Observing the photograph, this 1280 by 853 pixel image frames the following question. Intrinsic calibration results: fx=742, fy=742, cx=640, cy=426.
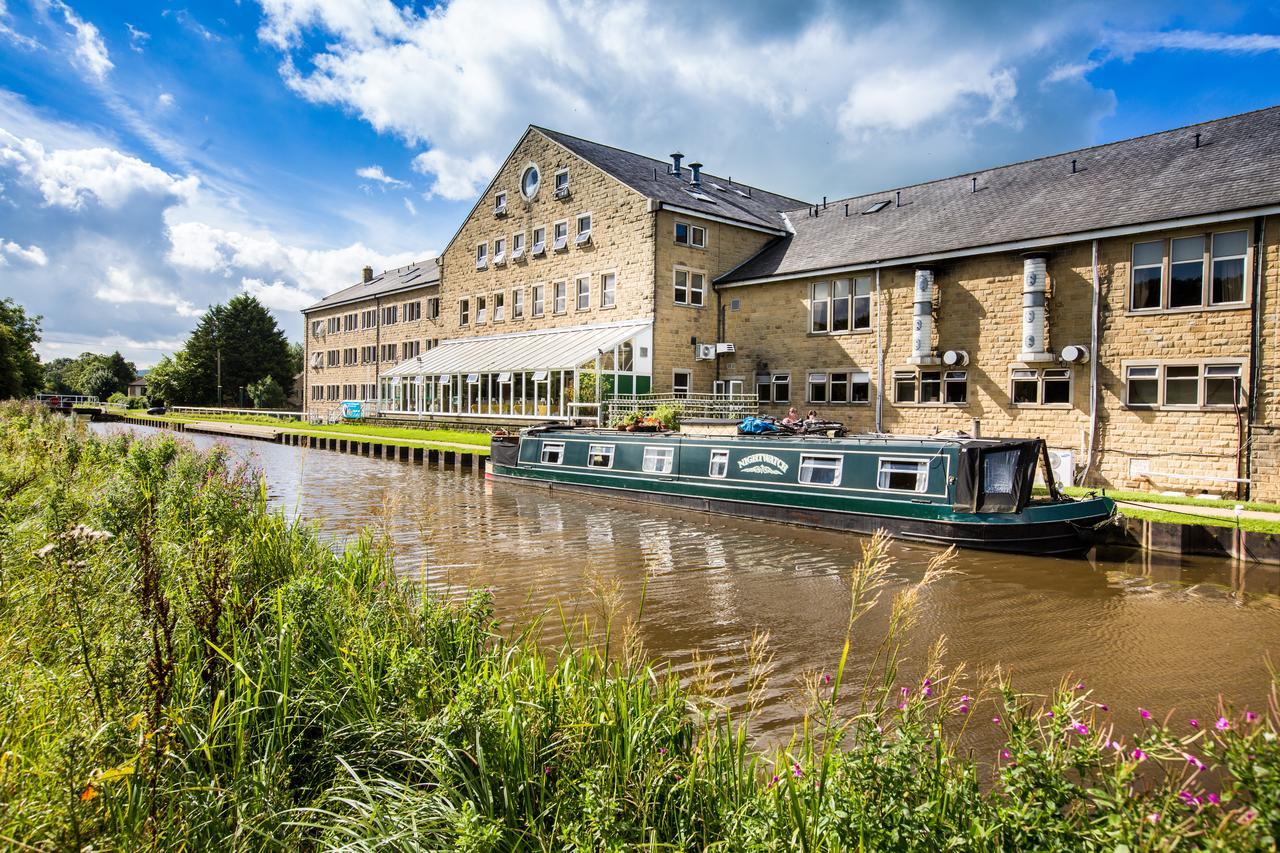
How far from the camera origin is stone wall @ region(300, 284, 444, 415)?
139ft

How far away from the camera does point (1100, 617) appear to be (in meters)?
8.62

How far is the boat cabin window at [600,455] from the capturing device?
18516 millimetres

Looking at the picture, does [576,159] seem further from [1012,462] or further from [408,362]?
[1012,462]

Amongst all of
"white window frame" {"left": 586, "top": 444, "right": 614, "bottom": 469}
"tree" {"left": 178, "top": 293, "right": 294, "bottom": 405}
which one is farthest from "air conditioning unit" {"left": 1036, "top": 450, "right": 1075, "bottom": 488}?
"tree" {"left": 178, "top": 293, "right": 294, "bottom": 405}

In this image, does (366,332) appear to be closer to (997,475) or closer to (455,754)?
Answer: (997,475)

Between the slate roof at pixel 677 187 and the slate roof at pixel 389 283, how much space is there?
13630 millimetres

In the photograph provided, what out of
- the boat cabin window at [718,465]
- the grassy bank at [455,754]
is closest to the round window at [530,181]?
the boat cabin window at [718,465]

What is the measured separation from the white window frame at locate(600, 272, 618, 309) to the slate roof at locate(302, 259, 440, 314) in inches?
593

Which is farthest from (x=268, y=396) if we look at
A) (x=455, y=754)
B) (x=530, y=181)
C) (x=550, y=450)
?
(x=455, y=754)

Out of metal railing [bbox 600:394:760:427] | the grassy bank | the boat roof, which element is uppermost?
metal railing [bbox 600:394:760:427]

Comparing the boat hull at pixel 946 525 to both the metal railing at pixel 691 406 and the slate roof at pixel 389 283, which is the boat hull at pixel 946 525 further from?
the slate roof at pixel 389 283

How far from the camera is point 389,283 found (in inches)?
1939

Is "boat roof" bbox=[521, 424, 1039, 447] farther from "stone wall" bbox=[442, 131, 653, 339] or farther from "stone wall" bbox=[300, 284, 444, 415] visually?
"stone wall" bbox=[300, 284, 444, 415]

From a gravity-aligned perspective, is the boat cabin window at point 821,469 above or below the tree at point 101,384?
below
